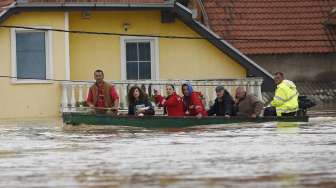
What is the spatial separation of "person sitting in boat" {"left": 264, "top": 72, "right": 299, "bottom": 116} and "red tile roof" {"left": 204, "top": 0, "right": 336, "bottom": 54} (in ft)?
28.2

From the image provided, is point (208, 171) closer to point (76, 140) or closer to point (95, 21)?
point (76, 140)

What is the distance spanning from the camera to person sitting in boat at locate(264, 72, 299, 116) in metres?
25.9

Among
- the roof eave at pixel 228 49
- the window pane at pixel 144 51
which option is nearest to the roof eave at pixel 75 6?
the roof eave at pixel 228 49

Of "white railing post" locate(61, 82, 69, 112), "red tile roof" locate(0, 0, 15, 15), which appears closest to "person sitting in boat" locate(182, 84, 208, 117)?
"white railing post" locate(61, 82, 69, 112)

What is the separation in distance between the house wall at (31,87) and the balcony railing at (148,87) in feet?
1.35

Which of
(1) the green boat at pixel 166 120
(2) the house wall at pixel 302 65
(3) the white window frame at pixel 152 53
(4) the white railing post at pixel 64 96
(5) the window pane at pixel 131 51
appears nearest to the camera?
(1) the green boat at pixel 166 120

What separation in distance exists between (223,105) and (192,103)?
2.41 feet

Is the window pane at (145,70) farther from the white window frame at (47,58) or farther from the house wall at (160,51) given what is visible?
the white window frame at (47,58)

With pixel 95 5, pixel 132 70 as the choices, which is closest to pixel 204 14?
pixel 132 70

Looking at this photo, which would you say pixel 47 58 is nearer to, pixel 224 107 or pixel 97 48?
→ pixel 97 48

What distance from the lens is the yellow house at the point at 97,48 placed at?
3145cm

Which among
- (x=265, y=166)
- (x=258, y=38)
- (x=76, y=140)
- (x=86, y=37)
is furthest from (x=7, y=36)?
(x=265, y=166)

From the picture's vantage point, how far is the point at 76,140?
22109 mm

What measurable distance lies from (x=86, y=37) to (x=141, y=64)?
5.70 ft
